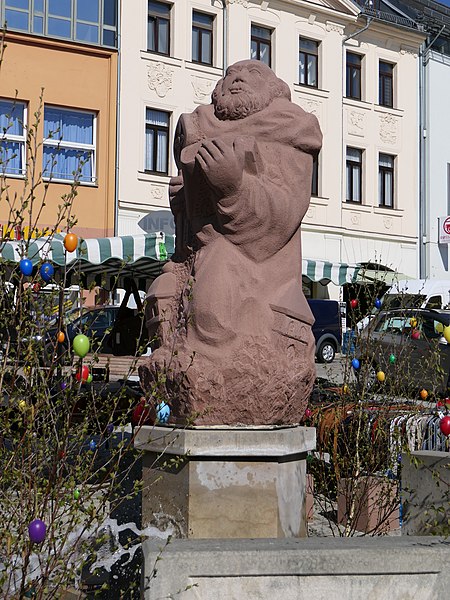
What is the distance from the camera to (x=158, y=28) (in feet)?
67.9

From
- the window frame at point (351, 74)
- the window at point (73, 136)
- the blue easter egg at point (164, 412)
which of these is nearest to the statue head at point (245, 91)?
the blue easter egg at point (164, 412)

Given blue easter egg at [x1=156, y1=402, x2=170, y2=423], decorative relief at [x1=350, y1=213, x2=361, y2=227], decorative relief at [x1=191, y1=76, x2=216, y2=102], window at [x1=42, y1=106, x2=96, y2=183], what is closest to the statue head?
blue easter egg at [x1=156, y1=402, x2=170, y2=423]

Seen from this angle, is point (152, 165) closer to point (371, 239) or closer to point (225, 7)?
point (225, 7)

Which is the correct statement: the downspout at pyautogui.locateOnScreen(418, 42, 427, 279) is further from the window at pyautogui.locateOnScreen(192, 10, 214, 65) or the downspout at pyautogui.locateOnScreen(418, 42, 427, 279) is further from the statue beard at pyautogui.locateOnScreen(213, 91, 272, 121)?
the statue beard at pyautogui.locateOnScreen(213, 91, 272, 121)

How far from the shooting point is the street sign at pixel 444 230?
25312 millimetres

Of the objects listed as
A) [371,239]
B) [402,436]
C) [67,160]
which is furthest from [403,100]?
[402,436]

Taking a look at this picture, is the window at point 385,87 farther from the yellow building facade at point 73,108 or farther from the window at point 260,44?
the yellow building facade at point 73,108

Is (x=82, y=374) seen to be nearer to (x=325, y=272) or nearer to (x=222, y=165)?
(x=222, y=165)

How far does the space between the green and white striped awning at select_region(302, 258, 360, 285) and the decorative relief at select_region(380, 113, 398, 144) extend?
11714 mm

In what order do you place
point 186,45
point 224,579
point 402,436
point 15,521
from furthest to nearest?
point 186,45 < point 402,436 < point 15,521 < point 224,579

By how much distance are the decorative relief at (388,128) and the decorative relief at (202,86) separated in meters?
5.58

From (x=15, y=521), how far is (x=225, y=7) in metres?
20.3

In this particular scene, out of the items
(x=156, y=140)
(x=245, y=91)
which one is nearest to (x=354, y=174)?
(x=156, y=140)

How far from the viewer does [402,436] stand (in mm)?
5707
